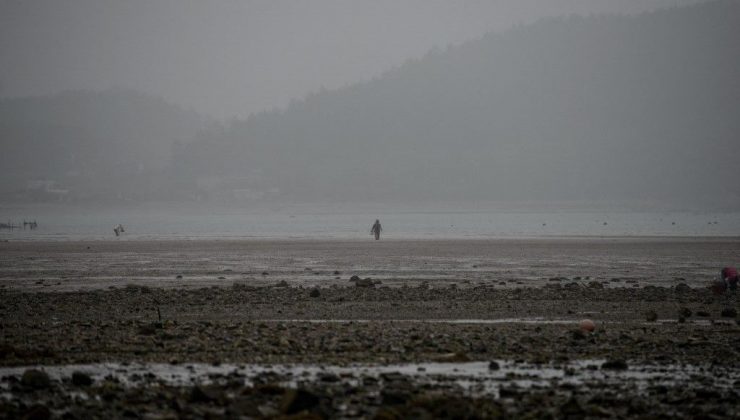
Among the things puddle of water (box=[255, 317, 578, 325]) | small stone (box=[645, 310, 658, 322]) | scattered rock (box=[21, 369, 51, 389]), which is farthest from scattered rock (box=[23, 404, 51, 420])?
small stone (box=[645, 310, 658, 322])

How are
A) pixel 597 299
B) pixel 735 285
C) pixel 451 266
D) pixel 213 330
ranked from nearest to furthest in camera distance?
pixel 213 330
pixel 597 299
pixel 735 285
pixel 451 266

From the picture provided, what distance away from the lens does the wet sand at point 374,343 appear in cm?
995

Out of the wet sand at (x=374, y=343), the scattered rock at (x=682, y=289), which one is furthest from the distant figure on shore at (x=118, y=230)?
the scattered rock at (x=682, y=289)

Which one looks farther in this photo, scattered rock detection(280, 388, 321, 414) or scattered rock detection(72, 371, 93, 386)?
scattered rock detection(72, 371, 93, 386)

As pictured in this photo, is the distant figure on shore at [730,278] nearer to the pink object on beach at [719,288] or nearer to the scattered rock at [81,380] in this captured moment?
the pink object on beach at [719,288]

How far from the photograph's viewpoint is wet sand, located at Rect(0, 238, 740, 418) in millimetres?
9945

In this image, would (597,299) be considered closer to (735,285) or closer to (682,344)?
(735,285)

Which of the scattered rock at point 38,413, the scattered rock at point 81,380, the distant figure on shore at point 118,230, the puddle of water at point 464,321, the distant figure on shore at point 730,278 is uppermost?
the distant figure on shore at point 118,230

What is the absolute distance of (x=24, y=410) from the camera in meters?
9.45

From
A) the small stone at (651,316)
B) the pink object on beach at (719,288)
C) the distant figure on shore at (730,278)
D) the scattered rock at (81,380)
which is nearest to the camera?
the scattered rock at (81,380)

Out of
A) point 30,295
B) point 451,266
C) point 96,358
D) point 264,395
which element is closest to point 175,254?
point 451,266

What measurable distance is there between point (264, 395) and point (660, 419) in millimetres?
4691

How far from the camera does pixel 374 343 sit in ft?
45.9

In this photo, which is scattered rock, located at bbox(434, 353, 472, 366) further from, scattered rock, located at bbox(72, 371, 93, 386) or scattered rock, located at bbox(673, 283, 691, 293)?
scattered rock, located at bbox(673, 283, 691, 293)
